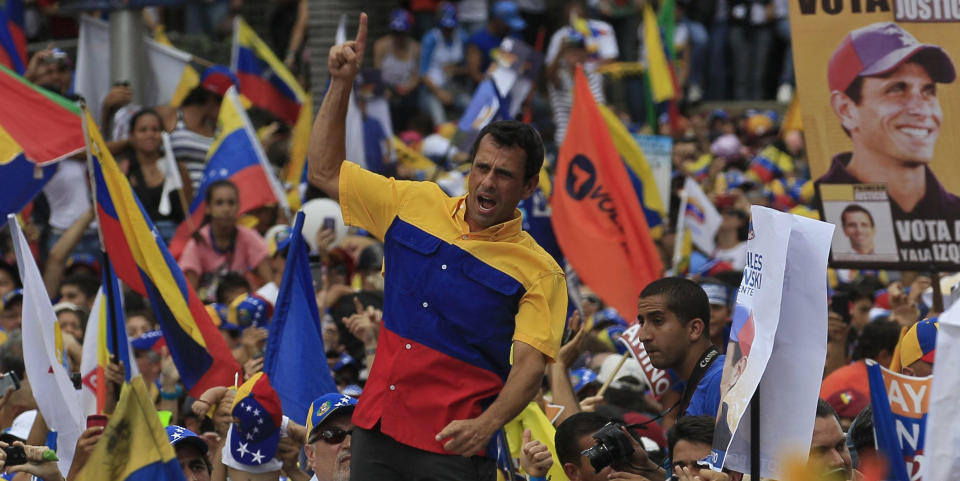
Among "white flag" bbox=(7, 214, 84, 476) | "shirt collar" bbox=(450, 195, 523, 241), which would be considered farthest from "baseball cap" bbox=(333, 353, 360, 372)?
"shirt collar" bbox=(450, 195, 523, 241)

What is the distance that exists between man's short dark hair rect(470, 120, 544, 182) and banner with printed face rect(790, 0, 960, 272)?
3.25 meters

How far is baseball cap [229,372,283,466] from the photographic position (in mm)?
6457

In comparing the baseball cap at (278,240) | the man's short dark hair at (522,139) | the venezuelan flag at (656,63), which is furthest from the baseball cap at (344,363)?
the venezuelan flag at (656,63)

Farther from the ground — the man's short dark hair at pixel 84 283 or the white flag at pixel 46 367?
the white flag at pixel 46 367

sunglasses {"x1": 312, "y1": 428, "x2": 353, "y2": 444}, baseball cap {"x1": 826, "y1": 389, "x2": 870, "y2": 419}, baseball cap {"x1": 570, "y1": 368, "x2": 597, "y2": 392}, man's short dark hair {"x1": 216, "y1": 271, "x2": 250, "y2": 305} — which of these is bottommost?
baseball cap {"x1": 826, "y1": 389, "x2": 870, "y2": 419}

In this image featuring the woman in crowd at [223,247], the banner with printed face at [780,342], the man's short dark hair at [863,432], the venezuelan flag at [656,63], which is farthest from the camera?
the venezuelan flag at [656,63]

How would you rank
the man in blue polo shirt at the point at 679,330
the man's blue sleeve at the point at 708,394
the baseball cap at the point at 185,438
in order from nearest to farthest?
the man's blue sleeve at the point at 708,394
the man in blue polo shirt at the point at 679,330
the baseball cap at the point at 185,438

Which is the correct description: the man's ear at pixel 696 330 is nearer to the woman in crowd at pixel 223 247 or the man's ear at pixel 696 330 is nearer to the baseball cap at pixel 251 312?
the baseball cap at pixel 251 312

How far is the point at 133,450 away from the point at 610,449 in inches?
66.3

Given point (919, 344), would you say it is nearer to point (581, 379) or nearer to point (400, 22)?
point (581, 379)

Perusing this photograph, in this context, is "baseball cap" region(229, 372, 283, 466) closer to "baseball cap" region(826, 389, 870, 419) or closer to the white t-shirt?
"baseball cap" region(826, 389, 870, 419)

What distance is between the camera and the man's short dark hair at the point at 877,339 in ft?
26.4

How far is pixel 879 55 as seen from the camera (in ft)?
26.1

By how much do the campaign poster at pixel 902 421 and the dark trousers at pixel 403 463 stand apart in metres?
1.25
